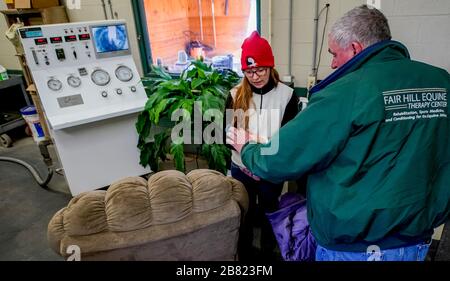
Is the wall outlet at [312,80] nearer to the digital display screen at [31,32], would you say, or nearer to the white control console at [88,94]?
the white control console at [88,94]

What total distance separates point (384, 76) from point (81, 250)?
3.95 feet

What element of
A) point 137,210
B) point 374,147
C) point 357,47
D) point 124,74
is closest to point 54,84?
point 124,74

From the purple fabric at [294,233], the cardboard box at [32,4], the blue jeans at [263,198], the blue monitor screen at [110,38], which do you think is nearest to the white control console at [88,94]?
the blue monitor screen at [110,38]

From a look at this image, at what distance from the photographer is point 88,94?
8.50ft

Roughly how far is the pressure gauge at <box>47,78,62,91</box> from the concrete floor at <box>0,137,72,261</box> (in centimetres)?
110

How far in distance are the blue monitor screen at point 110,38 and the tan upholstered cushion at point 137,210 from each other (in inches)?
71.1

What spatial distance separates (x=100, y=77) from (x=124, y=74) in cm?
21

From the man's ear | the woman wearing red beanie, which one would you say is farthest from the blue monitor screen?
the man's ear

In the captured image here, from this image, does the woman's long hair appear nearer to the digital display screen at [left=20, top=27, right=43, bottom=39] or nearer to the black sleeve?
the black sleeve

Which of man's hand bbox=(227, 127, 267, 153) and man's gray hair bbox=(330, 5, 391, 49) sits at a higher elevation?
man's gray hair bbox=(330, 5, 391, 49)

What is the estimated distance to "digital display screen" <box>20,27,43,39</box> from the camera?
232cm

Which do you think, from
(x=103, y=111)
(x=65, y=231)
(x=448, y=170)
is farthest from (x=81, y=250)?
(x=103, y=111)

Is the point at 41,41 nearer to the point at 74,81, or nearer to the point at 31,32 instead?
the point at 31,32

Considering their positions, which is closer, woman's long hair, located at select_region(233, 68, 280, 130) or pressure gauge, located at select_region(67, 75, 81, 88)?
woman's long hair, located at select_region(233, 68, 280, 130)
